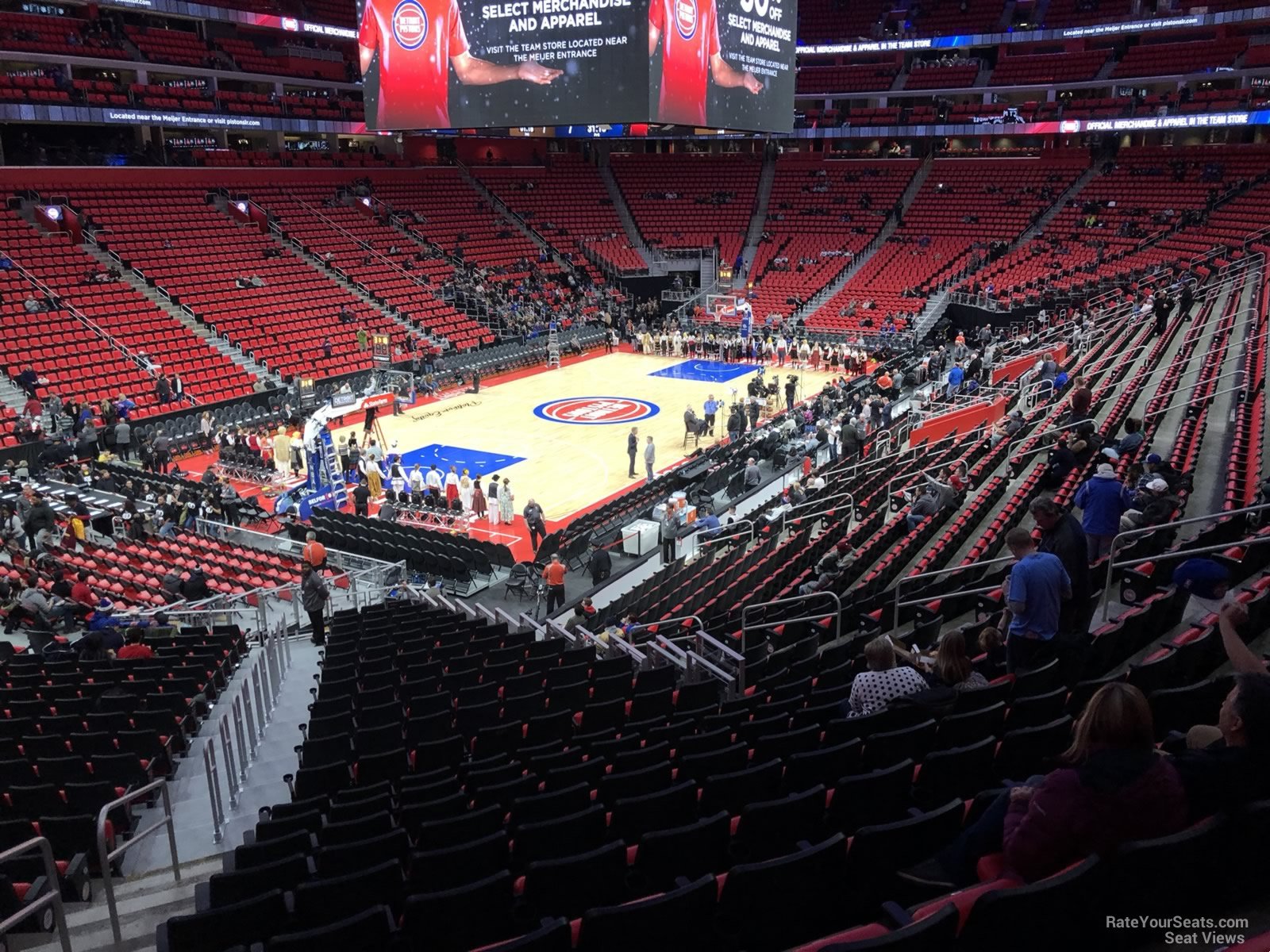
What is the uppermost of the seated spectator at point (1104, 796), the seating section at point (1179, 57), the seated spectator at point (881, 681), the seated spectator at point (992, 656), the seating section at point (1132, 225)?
the seating section at point (1179, 57)

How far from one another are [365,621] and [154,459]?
1347 centimetres

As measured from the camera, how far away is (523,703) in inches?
321

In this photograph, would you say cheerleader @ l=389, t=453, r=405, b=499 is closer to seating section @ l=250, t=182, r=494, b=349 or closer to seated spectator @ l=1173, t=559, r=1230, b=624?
seating section @ l=250, t=182, r=494, b=349

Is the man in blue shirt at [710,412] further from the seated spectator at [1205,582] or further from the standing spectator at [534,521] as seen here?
the seated spectator at [1205,582]

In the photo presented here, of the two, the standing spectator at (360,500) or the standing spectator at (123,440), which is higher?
the standing spectator at (123,440)

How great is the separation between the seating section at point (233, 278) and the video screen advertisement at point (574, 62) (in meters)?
8.09

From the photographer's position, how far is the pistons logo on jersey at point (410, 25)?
27953mm

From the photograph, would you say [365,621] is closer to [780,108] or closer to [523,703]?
[523,703]

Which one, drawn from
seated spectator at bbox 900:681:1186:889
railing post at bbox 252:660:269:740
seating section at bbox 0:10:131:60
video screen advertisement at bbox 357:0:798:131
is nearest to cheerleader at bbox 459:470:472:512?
railing post at bbox 252:660:269:740

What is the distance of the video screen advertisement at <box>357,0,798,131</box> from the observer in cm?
2592

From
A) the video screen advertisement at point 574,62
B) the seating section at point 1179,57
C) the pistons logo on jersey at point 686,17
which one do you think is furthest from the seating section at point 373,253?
the seating section at point 1179,57

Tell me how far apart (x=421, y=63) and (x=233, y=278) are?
11896 mm

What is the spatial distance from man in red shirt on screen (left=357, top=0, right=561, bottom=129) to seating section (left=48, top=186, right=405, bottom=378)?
835 cm

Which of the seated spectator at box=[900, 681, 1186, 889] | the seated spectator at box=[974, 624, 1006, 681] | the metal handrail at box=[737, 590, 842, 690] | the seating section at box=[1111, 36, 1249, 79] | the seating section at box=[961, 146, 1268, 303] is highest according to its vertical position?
the seating section at box=[1111, 36, 1249, 79]
